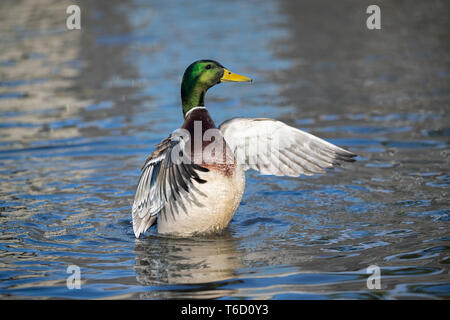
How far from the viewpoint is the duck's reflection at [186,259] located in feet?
16.1

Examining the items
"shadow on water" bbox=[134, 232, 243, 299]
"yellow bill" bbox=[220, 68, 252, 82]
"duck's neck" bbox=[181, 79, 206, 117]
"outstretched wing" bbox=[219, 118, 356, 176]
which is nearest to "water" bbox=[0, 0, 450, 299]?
"shadow on water" bbox=[134, 232, 243, 299]

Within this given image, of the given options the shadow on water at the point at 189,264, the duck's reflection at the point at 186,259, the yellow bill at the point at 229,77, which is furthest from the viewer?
the yellow bill at the point at 229,77

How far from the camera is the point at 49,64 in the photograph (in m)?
13.5

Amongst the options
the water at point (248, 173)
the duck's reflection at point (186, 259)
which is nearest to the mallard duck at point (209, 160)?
the duck's reflection at point (186, 259)

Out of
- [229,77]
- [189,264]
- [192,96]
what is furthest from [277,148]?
[189,264]

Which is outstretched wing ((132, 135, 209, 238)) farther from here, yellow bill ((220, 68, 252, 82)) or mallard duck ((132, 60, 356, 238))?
yellow bill ((220, 68, 252, 82))

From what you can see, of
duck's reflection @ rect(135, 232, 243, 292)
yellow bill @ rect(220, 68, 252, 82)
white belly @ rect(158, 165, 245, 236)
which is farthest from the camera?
yellow bill @ rect(220, 68, 252, 82)

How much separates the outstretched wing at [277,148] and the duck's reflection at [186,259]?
0.74 meters

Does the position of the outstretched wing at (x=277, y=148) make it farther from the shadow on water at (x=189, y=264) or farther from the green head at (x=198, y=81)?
the shadow on water at (x=189, y=264)

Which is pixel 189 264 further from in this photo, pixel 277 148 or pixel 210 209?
Result: pixel 277 148

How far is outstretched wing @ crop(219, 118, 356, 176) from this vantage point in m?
5.81

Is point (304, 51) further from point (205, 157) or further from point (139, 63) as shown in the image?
point (205, 157)
